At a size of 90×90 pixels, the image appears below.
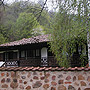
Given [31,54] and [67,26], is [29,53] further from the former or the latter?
[67,26]

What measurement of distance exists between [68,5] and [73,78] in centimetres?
296

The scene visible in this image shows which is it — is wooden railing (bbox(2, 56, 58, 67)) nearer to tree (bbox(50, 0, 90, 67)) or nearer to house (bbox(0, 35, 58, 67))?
house (bbox(0, 35, 58, 67))

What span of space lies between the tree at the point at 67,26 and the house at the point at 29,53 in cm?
464

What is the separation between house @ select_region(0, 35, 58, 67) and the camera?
11.7 meters

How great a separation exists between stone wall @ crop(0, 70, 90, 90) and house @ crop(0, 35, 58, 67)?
690 cm

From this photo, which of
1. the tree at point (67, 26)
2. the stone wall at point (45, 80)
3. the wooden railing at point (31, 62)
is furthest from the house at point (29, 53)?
the stone wall at point (45, 80)

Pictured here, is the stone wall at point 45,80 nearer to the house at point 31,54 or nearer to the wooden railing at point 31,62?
the house at point 31,54

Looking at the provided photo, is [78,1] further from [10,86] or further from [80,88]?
[10,86]

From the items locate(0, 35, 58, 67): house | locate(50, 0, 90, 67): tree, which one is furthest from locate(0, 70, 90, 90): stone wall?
locate(0, 35, 58, 67): house

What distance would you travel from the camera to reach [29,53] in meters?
13.8

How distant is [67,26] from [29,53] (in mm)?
8466

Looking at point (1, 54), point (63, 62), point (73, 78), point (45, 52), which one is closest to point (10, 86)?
point (73, 78)

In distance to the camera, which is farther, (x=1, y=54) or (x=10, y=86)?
(x=1, y=54)

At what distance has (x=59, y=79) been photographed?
4.11 metres
